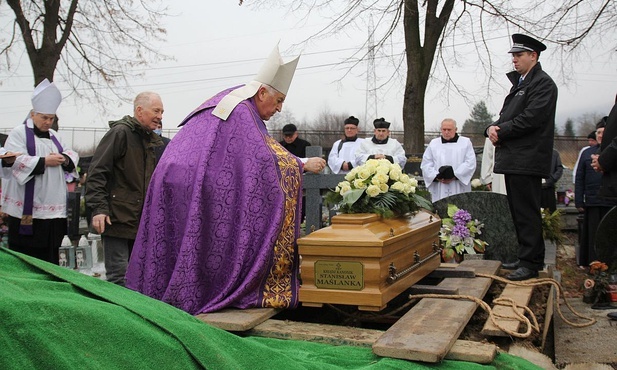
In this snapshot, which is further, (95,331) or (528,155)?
(528,155)

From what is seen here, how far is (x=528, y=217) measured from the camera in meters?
5.31

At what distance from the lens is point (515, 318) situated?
366 cm

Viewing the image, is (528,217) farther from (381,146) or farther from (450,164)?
(381,146)

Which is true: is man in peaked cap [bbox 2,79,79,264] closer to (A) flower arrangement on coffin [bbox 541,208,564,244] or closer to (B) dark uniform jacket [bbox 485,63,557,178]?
(B) dark uniform jacket [bbox 485,63,557,178]

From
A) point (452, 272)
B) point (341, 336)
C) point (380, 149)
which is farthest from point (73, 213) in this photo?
point (341, 336)

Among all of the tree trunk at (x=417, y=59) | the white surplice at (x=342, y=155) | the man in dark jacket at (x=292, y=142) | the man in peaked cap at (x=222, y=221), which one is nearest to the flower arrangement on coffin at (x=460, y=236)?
the man in peaked cap at (x=222, y=221)

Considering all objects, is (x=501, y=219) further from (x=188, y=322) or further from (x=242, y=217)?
(x=188, y=322)

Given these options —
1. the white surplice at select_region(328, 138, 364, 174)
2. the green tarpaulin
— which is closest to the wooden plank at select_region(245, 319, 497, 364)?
the green tarpaulin

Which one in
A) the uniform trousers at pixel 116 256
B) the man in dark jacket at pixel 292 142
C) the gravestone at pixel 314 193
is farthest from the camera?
the man in dark jacket at pixel 292 142

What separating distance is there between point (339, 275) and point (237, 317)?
63 centimetres

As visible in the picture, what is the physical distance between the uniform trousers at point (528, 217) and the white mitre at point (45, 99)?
435 centimetres

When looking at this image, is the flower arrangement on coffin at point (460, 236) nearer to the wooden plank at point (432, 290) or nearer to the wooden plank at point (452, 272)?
the wooden plank at point (452, 272)

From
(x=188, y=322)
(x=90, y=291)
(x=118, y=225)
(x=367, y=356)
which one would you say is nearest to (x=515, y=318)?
(x=367, y=356)

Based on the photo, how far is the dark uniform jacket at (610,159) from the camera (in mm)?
5355
